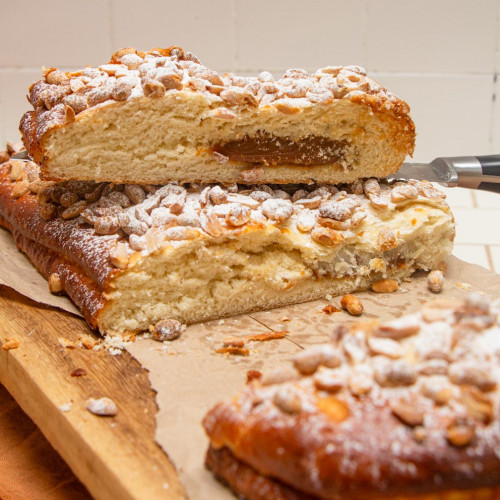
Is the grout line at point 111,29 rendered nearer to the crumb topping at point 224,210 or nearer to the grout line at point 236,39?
the grout line at point 236,39

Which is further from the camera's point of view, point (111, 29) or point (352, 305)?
point (111, 29)

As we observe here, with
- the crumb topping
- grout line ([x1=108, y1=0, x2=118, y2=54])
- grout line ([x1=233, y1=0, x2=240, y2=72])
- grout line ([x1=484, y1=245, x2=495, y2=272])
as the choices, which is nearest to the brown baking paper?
the crumb topping

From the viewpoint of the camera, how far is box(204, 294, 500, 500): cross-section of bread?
1335mm

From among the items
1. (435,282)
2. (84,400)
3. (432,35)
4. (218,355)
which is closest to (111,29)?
(432,35)

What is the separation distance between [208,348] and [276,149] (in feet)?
2.85

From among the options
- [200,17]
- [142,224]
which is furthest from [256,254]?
[200,17]

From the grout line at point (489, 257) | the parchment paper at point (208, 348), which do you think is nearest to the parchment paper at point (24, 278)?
the parchment paper at point (208, 348)

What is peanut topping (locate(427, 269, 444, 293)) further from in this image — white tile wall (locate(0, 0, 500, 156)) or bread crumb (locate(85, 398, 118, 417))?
white tile wall (locate(0, 0, 500, 156))

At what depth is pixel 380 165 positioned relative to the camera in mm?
2834

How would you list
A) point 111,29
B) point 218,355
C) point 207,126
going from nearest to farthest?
point 218,355
point 207,126
point 111,29

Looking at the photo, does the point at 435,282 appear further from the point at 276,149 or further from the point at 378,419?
the point at 378,419

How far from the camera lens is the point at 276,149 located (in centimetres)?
270

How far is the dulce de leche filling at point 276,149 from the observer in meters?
2.68

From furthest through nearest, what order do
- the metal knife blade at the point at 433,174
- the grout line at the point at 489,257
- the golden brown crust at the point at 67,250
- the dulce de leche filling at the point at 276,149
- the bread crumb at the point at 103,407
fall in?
the grout line at the point at 489,257 < the metal knife blade at the point at 433,174 < the dulce de leche filling at the point at 276,149 < the golden brown crust at the point at 67,250 < the bread crumb at the point at 103,407
